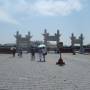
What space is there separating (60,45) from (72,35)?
107438 mm

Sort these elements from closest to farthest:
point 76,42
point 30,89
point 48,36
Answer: point 30,89
point 48,36
point 76,42

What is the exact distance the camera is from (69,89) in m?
12.1

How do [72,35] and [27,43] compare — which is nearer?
[27,43]

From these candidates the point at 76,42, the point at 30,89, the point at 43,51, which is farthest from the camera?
the point at 76,42

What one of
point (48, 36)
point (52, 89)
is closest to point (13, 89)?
point (52, 89)

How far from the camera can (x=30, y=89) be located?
1205 centimetres

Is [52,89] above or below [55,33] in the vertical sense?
below

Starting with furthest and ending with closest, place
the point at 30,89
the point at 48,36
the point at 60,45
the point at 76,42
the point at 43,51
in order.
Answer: the point at 76,42 → the point at 48,36 → the point at 43,51 → the point at 60,45 → the point at 30,89

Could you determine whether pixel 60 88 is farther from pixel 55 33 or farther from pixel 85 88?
pixel 55 33

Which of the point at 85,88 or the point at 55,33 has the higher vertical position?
the point at 55,33

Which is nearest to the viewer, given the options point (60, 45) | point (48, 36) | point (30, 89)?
point (30, 89)

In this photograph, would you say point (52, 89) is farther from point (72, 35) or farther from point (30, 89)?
point (72, 35)

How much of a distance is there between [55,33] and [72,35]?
41.3 feet

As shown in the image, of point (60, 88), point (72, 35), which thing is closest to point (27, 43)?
point (72, 35)
